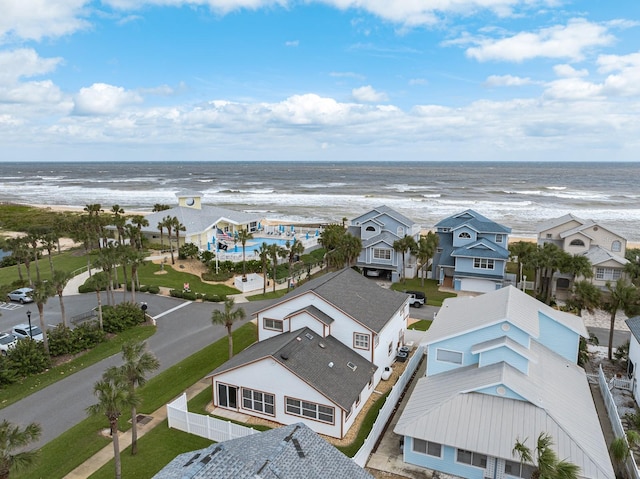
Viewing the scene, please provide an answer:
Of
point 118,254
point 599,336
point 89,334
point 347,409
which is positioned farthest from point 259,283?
point 599,336

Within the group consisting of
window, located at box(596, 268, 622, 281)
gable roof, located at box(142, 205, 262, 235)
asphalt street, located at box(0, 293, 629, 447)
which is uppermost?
gable roof, located at box(142, 205, 262, 235)

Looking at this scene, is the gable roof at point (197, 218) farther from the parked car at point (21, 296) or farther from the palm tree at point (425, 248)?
the palm tree at point (425, 248)

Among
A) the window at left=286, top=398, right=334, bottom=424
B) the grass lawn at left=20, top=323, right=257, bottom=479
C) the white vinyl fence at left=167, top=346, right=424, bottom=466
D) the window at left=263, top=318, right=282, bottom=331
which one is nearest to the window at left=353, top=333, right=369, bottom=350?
the white vinyl fence at left=167, top=346, right=424, bottom=466

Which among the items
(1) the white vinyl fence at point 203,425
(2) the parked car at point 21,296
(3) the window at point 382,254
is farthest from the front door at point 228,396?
(3) the window at point 382,254

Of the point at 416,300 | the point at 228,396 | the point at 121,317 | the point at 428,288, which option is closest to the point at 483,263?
the point at 428,288

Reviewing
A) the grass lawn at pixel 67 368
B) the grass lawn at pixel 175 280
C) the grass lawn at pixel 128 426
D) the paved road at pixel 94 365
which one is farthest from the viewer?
the grass lawn at pixel 175 280

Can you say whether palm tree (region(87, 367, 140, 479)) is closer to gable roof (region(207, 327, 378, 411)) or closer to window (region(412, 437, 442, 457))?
gable roof (region(207, 327, 378, 411))
